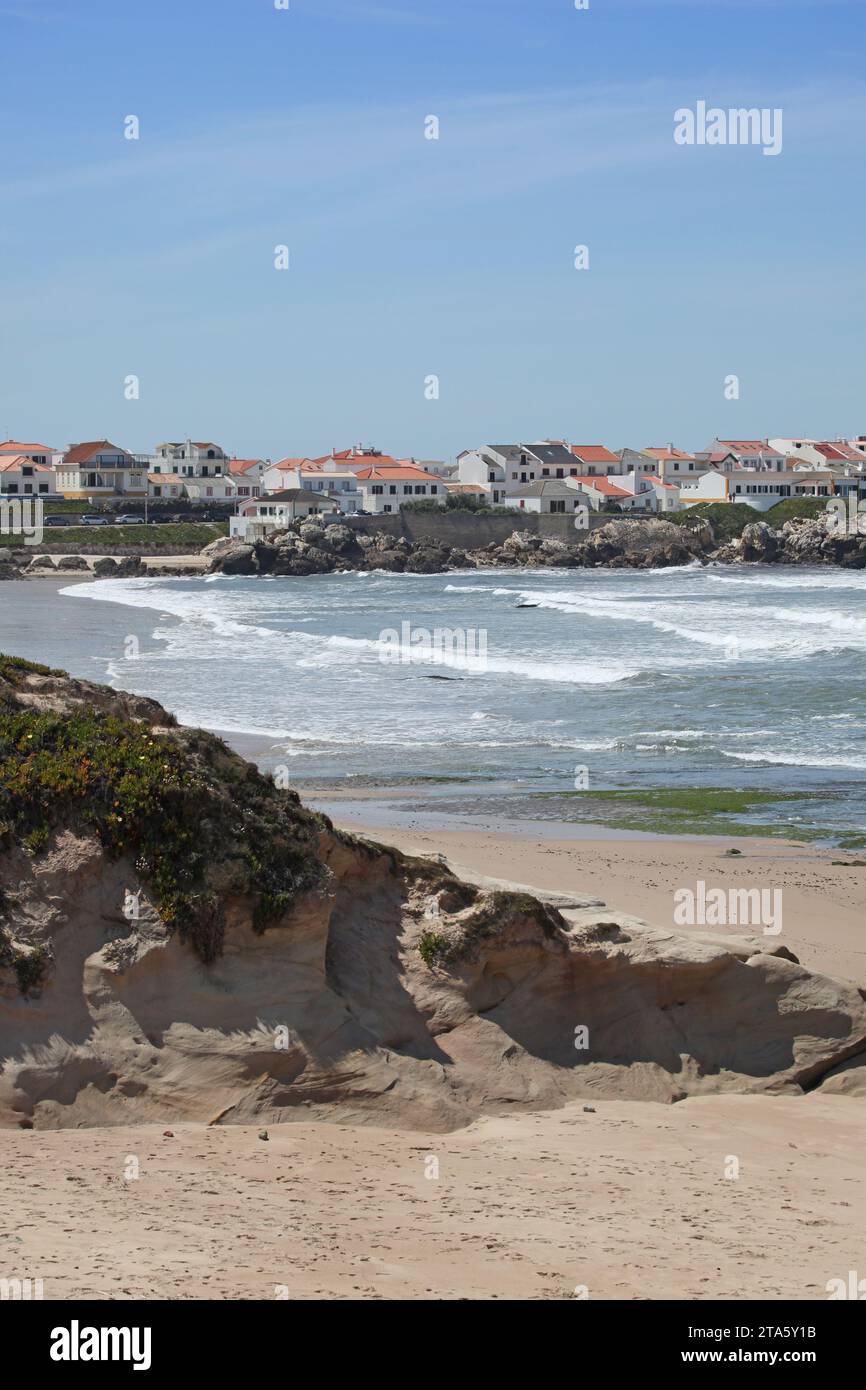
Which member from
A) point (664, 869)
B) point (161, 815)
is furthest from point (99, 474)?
point (161, 815)

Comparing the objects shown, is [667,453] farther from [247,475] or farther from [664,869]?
[664,869]

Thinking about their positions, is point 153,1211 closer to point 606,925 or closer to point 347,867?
point 347,867

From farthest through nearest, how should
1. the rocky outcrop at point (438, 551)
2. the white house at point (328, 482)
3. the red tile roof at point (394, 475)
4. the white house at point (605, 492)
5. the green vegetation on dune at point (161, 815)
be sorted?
the white house at point (605, 492) → the red tile roof at point (394, 475) → the white house at point (328, 482) → the rocky outcrop at point (438, 551) → the green vegetation on dune at point (161, 815)

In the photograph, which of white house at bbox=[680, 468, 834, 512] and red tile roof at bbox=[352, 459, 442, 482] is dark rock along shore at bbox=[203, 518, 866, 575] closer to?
red tile roof at bbox=[352, 459, 442, 482]

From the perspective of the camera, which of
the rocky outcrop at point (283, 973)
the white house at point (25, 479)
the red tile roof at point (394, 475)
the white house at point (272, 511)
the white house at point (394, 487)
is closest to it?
the rocky outcrop at point (283, 973)

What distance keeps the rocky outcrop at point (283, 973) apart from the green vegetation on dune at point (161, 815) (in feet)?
0.04

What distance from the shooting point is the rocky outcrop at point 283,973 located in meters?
9.30

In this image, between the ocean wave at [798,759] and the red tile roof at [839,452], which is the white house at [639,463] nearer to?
the red tile roof at [839,452]

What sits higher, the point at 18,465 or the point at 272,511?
the point at 18,465

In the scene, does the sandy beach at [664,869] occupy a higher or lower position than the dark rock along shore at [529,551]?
lower

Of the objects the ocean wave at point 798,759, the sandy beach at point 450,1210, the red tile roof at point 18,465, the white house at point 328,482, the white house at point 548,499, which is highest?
the red tile roof at point 18,465

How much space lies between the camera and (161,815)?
9742 millimetres

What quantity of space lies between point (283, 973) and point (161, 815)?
120 cm

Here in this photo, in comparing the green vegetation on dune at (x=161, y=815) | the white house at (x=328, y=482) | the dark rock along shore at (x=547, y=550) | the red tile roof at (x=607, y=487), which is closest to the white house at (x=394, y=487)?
the white house at (x=328, y=482)
